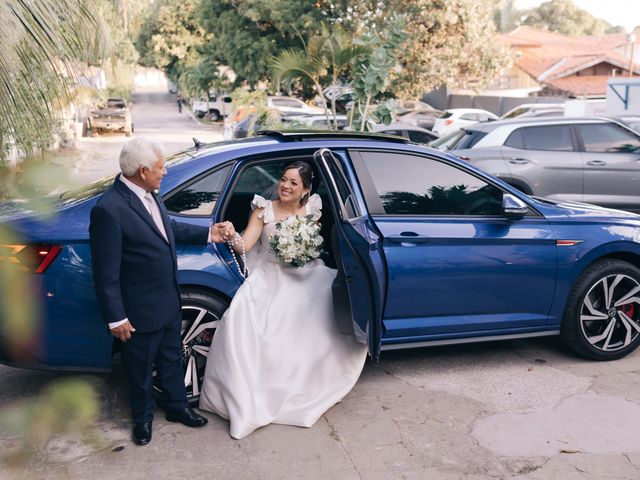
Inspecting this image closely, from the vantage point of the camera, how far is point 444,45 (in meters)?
26.5

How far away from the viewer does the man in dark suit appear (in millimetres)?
3500

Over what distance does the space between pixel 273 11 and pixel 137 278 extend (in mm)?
25357

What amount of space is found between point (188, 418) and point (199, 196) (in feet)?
4.35

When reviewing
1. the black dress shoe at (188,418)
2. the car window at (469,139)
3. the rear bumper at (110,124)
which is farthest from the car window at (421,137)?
the rear bumper at (110,124)

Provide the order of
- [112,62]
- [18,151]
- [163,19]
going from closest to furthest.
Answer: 1. [18,151]
2. [112,62]
3. [163,19]

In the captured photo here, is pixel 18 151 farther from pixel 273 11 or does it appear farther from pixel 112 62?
pixel 273 11

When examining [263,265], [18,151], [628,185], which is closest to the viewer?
[18,151]

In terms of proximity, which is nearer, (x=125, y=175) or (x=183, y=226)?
(x=125, y=175)

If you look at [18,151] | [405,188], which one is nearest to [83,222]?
[18,151]

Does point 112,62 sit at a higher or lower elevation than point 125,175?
higher

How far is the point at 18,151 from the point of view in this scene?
10.6 feet

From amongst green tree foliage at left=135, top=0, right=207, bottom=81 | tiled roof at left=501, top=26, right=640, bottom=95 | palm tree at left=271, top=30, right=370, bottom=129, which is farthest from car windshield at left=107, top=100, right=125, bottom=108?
palm tree at left=271, top=30, right=370, bottom=129

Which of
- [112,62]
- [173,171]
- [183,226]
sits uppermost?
[112,62]

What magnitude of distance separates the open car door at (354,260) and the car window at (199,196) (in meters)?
0.63
